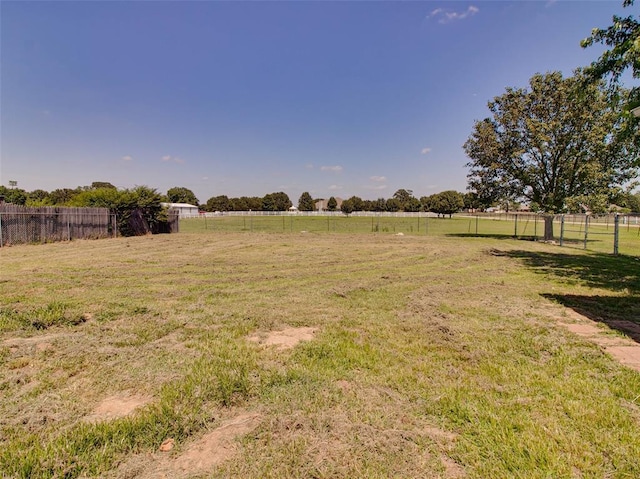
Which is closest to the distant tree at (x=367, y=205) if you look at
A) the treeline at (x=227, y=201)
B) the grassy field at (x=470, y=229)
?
the treeline at (x=227, y=201)

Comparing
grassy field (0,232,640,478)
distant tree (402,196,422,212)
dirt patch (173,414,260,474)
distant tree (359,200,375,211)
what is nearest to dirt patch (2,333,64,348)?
grassy field (0,232,640,478)

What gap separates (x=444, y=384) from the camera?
9.75 feet

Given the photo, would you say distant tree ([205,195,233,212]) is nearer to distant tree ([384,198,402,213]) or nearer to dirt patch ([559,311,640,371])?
distant tree ([384,198,402,213])

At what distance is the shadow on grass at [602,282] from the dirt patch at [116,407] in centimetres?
573

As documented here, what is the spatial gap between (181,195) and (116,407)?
122449 mm

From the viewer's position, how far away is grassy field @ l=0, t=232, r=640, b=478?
206 centimetres

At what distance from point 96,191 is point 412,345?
2324cm

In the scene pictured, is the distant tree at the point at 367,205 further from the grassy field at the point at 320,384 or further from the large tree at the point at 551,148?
the grassy field at the point at 320,384

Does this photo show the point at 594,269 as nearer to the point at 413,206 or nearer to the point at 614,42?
the point at 614,42

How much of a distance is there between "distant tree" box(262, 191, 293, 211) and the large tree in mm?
84808

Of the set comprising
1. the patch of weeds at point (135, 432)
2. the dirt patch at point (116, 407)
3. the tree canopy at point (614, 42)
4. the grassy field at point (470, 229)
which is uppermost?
the tree canopy at point (614, 42)

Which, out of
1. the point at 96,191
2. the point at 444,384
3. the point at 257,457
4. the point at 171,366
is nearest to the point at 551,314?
the point at 444,384

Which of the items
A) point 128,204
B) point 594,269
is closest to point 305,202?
point 128,204

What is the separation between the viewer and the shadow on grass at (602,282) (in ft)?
16.3
